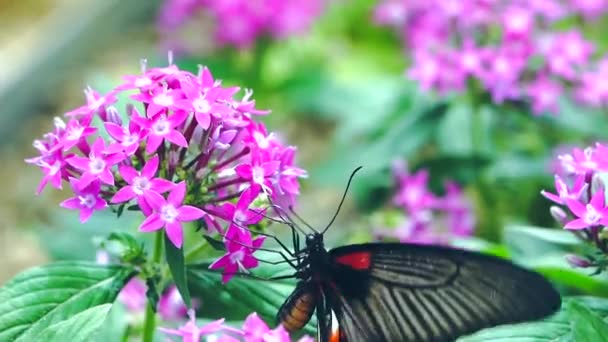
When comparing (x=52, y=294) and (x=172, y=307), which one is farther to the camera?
(x=172, y=307)

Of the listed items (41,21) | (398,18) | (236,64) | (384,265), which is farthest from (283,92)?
(384,265)

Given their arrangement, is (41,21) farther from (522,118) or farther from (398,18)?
(522,118)

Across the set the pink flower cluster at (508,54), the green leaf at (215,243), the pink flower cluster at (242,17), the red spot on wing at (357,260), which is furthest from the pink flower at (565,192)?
the pink flower cluster at (242,17)

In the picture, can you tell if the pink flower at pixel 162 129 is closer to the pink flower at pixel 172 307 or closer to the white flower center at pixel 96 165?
the white flower center at pixel 96 165

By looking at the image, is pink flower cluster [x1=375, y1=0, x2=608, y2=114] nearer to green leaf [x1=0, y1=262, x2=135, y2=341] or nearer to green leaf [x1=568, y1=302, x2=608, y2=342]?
green leaf [x1=568, y1=302, x2=608, y2=342]

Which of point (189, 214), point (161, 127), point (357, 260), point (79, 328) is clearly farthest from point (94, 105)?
point (357, 260)

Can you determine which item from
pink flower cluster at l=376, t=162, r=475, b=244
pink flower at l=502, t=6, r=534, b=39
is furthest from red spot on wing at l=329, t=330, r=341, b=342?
pink flower at l=502, t=6, r=534, b=39

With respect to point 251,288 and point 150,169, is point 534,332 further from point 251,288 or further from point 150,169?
point 150,169
